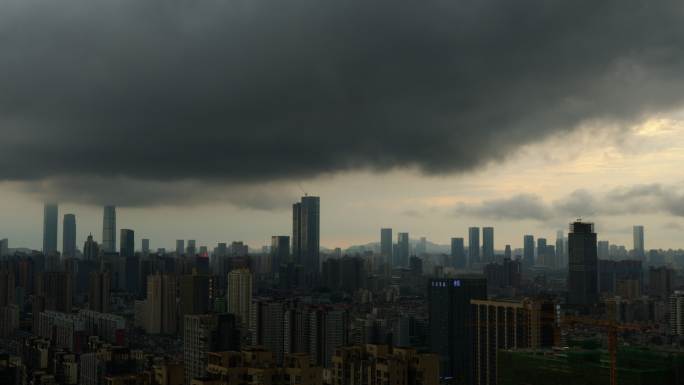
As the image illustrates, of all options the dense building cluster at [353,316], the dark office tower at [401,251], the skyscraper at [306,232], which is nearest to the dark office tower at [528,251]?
the dense building cluster at [353,316]

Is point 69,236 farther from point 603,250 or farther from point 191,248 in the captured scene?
point 603,250

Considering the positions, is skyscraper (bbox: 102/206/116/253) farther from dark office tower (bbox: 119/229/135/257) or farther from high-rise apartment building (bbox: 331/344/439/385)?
high-rise apartment building (bbox: 331/344/439/385)

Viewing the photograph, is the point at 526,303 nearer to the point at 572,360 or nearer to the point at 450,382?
the point at 450,382

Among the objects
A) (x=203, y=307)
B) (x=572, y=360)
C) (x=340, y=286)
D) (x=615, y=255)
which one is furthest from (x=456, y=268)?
(x=572, y=360)

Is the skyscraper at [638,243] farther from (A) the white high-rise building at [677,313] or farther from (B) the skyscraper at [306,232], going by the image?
(B) the skyscraper at [306,232]

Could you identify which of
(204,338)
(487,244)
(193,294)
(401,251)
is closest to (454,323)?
(204,338)

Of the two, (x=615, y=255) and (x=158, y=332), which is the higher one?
(x=615, y=255)

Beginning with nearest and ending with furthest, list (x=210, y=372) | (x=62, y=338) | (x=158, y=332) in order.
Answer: (x=210, y=372)
(x=62, y=338)
(x=158, y=332)
